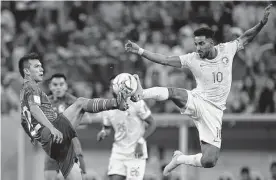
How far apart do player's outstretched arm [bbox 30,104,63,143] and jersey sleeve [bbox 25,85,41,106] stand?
0.06 metres

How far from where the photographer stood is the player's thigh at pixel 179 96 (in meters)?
10.4

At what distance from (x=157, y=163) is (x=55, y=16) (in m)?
5.04

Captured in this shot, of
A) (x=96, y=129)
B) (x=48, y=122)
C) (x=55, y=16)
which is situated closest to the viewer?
(x=48, y=122)

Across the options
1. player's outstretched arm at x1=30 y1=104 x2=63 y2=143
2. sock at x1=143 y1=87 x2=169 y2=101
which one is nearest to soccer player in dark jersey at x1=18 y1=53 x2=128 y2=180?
player's outstretched arm at x1=30 y1=104 x2=63 y2=143

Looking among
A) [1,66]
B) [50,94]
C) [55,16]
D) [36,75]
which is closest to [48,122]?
[36,75]

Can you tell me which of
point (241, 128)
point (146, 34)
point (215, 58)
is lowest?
point (241, 128)

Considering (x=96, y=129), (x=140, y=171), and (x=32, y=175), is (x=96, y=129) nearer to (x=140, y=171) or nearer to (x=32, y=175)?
(x=32, y=175)

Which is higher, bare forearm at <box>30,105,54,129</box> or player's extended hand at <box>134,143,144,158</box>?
bare forearm at <box>30,105,54,129</box>

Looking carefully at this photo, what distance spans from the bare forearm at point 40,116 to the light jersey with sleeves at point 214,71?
228 cm

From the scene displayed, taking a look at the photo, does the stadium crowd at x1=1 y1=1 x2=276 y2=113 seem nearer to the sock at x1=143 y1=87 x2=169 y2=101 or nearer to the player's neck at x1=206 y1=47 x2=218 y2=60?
the player's neck at x1=206 y1=47 x2=218 y2=60

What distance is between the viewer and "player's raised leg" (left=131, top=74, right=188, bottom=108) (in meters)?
9.93

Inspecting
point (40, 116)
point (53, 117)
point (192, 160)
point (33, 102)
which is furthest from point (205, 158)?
point (33, 102)

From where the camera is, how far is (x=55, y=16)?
1836 centimetres

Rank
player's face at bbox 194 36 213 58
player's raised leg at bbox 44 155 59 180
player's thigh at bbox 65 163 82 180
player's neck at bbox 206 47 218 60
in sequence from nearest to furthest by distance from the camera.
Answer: player's thigh at bbox 65 163 82 180
player's face at bbox 194 36 213 58
player's neck at bbox 206 47 218 60
player's raised leg at bbox 44 155 59 180
